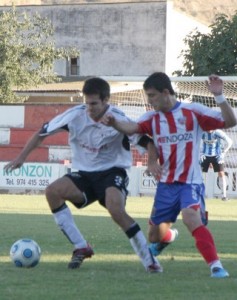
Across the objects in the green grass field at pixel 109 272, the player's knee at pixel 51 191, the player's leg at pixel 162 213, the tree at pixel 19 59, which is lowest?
the green grass field at pixel 109 272

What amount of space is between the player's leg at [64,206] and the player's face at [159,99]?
3.70ft

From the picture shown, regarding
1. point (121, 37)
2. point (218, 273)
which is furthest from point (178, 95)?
point (121, 37)

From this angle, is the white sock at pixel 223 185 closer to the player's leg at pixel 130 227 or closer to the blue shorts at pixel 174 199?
the blue shorts at pixel 174 199

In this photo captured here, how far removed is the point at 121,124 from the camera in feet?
29.1

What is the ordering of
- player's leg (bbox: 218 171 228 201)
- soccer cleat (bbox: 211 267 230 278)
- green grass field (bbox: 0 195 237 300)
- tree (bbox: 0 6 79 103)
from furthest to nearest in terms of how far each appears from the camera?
tree (bbox: 0 6 79 103) → player's leg (bbox: 218 171 228 201) → soccer cleat (bbox: 211 267 230 278) → green grass field (bbox: 0 195 237 300)

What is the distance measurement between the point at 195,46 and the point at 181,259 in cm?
4204

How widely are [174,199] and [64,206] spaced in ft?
3.74

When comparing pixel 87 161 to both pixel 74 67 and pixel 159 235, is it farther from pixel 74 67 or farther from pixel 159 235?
pixel 74 67

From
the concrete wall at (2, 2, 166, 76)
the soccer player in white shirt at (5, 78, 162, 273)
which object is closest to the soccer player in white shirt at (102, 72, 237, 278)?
the soccer player in white shirt at (5, 78, 162, 273)

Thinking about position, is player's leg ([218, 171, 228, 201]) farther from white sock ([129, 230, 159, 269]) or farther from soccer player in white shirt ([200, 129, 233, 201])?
white sock ([129, 230, 159, 269])

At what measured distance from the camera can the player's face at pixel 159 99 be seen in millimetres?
8820

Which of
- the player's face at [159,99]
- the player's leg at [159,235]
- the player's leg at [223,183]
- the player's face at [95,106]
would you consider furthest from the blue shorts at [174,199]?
the player's leg at [223,183]

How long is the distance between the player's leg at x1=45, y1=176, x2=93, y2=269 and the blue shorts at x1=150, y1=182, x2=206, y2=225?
742 millimetres

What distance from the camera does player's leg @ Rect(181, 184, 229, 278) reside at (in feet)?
28.0
